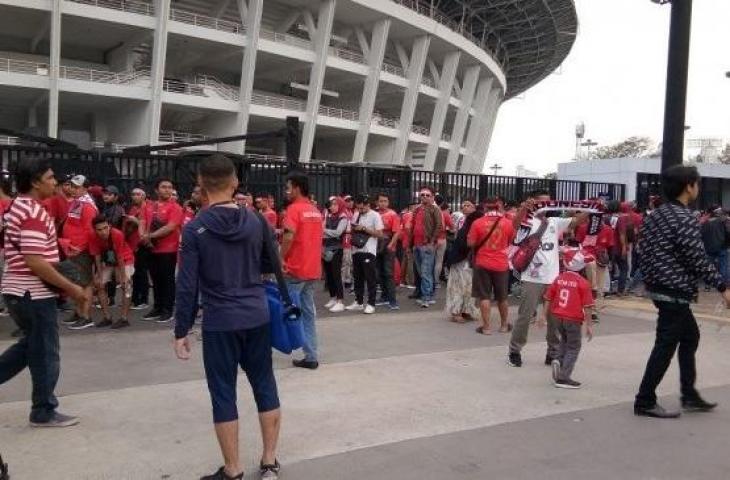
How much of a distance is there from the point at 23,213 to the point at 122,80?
107 ft

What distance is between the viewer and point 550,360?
668 cm

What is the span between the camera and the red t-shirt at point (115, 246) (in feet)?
27.0

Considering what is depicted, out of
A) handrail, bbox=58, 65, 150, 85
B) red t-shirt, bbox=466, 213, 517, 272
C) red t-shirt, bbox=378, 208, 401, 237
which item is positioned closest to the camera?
red t-shirt, bbox=466, 213, 517, 272

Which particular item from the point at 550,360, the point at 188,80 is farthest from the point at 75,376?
the point at 188,80

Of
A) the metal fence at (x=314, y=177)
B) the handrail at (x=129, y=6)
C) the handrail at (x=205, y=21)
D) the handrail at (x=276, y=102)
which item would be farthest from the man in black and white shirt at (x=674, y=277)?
the handrail at (x=276, y=102)

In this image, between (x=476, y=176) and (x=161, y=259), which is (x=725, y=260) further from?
(x=161, y=259)

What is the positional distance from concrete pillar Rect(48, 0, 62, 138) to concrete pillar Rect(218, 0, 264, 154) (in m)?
8.62

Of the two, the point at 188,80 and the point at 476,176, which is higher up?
the point at 188,80

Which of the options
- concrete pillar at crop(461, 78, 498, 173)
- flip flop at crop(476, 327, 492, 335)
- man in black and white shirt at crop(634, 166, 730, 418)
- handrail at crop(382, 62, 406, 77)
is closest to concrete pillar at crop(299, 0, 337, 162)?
handrail at crop(382, 62, 406, 77)

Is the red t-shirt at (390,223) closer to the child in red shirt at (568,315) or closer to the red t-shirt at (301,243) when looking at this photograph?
the red t-shirt at (301,243)

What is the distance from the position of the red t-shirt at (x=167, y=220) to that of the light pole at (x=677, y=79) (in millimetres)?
6589

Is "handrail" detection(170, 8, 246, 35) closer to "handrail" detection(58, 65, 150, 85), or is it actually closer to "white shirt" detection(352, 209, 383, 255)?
"handrail" detection(58, 65, 150, 85)

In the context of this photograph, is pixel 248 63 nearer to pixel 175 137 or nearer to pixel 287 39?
pixel 287 39

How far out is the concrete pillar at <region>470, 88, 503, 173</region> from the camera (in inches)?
2383
